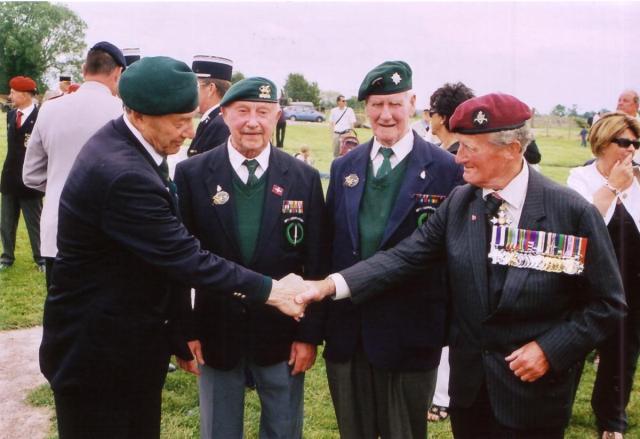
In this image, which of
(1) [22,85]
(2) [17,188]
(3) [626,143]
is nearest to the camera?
(3) [626,143]

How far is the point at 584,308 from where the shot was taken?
268cm

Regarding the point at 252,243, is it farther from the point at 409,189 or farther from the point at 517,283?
the point at 517,283

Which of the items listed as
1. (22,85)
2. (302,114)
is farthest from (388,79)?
(302,114)

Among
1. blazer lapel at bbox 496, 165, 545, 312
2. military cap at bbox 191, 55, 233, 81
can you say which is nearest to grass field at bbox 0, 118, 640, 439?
blazer lapel at bbox 496, 165, 545, 312

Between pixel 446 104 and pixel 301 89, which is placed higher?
pixel 301 89

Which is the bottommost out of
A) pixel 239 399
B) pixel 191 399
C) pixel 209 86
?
pixel 191 399

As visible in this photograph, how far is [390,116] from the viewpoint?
3.33 meters

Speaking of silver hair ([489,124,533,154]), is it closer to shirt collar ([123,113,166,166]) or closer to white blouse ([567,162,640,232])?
shirt collar ([123,113,166,166])

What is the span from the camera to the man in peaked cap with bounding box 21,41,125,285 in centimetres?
470

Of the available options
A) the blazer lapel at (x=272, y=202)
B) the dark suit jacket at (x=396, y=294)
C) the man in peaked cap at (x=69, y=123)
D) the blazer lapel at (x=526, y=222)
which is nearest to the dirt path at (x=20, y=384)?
the man in peaked cap at (x=69, y=123)

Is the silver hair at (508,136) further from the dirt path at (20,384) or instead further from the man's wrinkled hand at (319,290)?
the dirt path at (20,384)

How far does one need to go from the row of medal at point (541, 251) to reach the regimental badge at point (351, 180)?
86 centimetres

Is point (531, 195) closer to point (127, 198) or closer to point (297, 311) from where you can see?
point (297, 311)

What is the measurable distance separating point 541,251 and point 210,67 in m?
3.75
